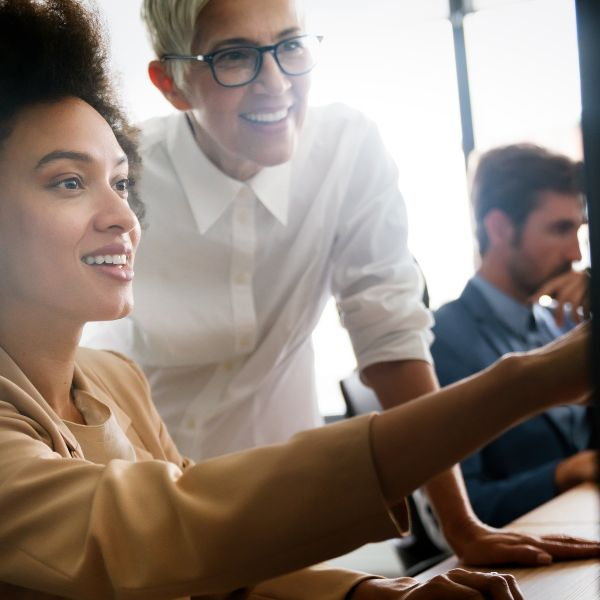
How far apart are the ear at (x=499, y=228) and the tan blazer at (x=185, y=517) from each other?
0.94 metres

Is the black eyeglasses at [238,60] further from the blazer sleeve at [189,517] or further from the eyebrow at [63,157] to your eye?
the blazer sleeve at [189,517]

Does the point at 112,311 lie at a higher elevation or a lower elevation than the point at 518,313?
higher

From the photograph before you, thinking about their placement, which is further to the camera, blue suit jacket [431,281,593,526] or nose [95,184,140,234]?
blue suit jacket [431,281,593,526]

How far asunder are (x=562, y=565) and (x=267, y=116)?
1.30 feet

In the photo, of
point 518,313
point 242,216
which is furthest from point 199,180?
point 518,313

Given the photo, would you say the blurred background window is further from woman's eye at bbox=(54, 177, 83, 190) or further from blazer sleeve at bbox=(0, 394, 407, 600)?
blazer sleeve at bbox=(0, 394, 407, 600)

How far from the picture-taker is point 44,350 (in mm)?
561

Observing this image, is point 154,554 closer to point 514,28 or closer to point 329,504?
point 329,504

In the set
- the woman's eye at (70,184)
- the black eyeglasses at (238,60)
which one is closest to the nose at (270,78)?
the black eyeglasses at (238,60)

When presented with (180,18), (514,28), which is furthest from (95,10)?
(514,28)

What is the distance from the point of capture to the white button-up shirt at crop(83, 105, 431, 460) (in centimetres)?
76

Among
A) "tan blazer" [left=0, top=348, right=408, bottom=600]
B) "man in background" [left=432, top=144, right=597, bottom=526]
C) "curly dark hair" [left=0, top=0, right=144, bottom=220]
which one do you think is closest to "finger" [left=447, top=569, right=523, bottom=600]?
"tan blazer" [left=0, top=348, right=408, bottom=600]

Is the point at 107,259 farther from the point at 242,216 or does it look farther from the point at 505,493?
the point at 505,493

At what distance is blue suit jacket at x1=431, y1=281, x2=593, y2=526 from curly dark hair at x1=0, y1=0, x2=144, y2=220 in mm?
646
